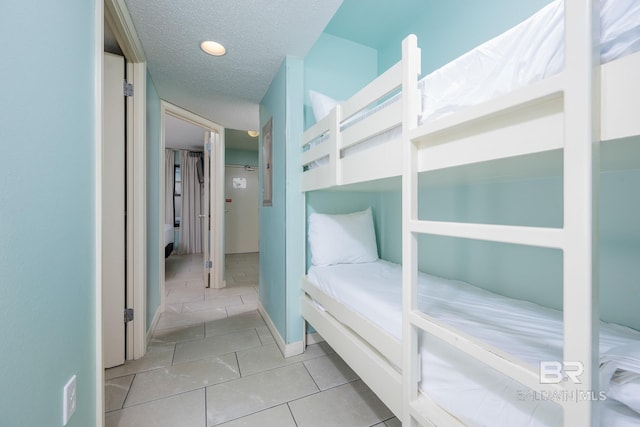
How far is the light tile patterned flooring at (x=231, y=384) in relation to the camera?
124 centimetres

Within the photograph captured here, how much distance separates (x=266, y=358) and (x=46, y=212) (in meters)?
1.51

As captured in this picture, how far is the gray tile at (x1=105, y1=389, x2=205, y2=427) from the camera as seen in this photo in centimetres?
121

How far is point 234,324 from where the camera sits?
2.28 meters

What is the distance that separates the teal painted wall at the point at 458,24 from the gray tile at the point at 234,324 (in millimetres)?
2553

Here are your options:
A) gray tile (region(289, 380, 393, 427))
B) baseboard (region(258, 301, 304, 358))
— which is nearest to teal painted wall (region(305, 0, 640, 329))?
gray tile (region(289, 380, 393, 427))

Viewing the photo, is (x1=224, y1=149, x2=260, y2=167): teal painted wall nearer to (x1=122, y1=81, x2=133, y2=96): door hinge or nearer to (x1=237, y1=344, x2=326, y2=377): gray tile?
(x1=122, y1=81, x2=133, y2=96): door hinge

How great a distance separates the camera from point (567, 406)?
45 cm

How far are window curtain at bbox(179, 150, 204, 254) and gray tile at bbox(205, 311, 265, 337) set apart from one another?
12.7 feet

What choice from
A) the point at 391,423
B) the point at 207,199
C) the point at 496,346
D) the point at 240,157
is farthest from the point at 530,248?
the point at 240,157

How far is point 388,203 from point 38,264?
205cm

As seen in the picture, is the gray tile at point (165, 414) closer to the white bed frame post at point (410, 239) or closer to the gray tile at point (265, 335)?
the gray tile at point (265, 335)

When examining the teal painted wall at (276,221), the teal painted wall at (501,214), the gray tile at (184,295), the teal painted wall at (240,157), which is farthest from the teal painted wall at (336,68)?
the teal painted wall at (240,157)

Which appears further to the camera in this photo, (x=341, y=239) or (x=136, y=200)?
(x=341, y=239)

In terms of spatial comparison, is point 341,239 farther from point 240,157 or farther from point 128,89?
point 240,157
